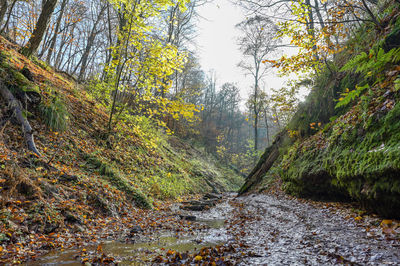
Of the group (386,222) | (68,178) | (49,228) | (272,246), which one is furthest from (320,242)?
(68,178)

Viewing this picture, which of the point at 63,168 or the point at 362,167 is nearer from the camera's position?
the point at 362,167

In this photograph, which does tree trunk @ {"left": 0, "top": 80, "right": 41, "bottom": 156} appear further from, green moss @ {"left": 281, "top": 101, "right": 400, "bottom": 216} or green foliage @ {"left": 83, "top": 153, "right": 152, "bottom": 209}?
green moss @ {"left": 281, "top": 101, "right": 400, "bottom": 216}

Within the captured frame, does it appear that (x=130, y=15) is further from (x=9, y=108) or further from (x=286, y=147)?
(x=286, y=147)

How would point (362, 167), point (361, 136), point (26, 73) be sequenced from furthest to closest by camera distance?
point (26, 73) → point (361, 136) → point (362, 167)

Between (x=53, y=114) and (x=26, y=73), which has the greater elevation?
(x=26, y=73)

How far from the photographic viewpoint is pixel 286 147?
10.5 meters

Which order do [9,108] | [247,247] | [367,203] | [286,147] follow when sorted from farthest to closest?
[286,147] < [9,108] < [367,203] < [247,247]

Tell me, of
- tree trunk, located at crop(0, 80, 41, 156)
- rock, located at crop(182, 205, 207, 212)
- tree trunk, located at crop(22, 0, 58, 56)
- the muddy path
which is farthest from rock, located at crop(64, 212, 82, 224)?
tree trunk, located at crop(22, 0, 58, 56)

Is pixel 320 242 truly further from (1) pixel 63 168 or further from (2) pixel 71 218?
(1) pixel 63 168

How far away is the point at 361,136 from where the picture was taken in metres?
4.38

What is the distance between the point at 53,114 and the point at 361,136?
27.2 ft

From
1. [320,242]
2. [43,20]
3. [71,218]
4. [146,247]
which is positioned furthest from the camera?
[43,20]

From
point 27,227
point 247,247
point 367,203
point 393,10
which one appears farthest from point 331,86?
point 27,227

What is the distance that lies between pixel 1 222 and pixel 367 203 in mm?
5598
